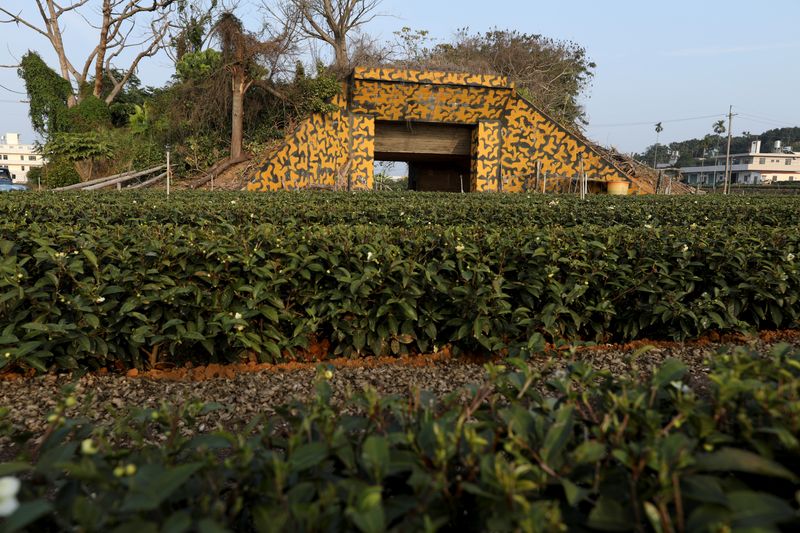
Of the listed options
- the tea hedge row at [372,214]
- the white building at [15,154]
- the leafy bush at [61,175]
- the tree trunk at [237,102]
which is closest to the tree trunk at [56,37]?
the leafy bush at [61,175]

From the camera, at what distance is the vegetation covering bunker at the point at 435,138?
639 inches

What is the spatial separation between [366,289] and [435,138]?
51.1 feet

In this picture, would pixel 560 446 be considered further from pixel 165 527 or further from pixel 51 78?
pixel 51 78

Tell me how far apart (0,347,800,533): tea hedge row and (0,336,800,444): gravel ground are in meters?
1.69

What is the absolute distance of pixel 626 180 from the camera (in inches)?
Answer: 735

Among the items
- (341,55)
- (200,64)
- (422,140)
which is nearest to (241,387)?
(200,64)

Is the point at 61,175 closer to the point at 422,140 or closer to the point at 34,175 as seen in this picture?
the point at 34,175

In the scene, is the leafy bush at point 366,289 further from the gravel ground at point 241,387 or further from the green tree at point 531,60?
the green tree at point 531,60

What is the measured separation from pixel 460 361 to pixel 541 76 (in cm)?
2471

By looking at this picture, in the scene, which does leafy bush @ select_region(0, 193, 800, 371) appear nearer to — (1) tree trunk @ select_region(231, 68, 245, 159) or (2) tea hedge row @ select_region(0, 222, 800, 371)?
(2) tea hedge row @ select_region(0, 222, 800, 371)

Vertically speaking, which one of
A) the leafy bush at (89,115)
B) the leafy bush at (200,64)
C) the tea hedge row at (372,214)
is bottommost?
the tea hedge row at (372,214)

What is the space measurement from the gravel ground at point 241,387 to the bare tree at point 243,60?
1438cm

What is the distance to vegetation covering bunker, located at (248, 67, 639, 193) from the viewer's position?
639 inches

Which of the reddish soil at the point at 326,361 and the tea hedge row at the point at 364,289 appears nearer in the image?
the tea hedge row at the point at 364,289
